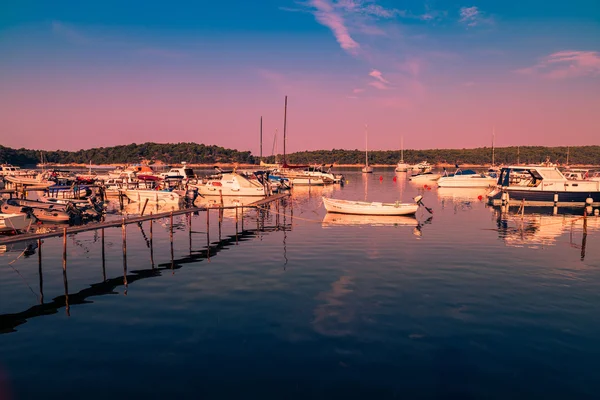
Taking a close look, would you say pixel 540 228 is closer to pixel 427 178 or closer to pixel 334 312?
pixel 334 312

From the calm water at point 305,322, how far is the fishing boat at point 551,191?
25314mm

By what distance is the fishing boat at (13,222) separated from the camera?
104 ft

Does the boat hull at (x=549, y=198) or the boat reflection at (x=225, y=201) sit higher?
the boat hull at (x=549, y=198)

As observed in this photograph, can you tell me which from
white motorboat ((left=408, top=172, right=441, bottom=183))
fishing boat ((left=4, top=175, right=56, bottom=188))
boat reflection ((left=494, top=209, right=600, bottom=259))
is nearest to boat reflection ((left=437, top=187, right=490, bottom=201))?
boat reflection ((left=494, top=209, right=600, bottom=259))

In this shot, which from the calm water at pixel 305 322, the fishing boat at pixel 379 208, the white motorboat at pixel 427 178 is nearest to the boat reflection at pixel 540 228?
the calm water at pixel 305 322

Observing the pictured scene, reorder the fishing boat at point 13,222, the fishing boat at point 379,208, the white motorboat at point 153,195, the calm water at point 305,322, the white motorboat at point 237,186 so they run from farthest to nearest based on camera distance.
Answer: the white motorboat at point 237,186
the white motorboat at point 153,195
the fishing boat at point 379,208
the fishing boat at point 13,222
the calm water at point 305,322

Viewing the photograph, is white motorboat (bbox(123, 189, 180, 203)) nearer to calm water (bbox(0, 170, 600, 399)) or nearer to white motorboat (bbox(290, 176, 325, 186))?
calm water (bbox(0, 170, 600, 399))

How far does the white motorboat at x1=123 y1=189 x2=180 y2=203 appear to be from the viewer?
56481 millimetres

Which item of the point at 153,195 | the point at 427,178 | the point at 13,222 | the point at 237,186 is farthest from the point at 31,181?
the point at 427,178

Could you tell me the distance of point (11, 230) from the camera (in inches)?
1257

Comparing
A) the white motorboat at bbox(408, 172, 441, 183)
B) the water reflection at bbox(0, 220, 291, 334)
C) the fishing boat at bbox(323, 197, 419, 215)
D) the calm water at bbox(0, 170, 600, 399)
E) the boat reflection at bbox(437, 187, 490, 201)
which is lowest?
the water reflection at bbox(0, 220, 291, 334)

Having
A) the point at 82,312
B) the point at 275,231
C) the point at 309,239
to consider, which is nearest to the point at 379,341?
the point at 82,312

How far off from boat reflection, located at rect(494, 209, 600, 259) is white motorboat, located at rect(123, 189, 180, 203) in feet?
123

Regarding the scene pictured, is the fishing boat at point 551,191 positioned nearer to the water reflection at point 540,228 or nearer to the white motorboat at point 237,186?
the water reflection at point 540,228
